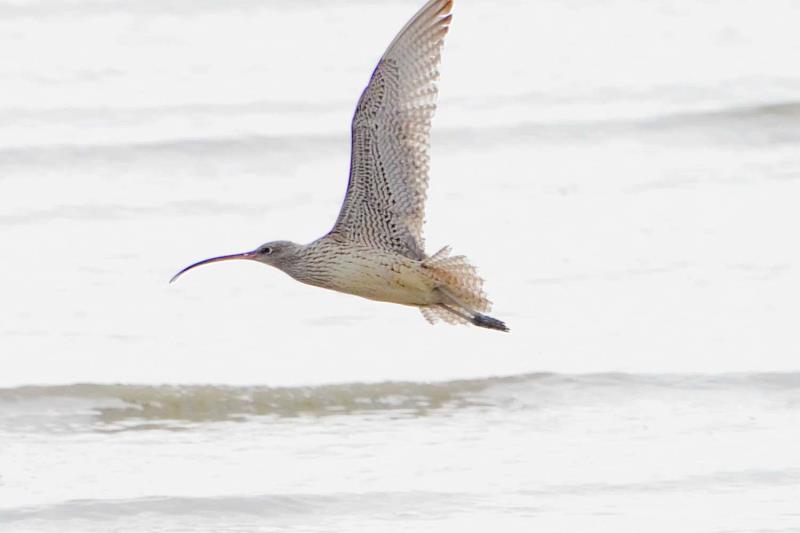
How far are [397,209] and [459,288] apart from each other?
1.33 feet

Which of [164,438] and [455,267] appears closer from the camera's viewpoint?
[455,267]

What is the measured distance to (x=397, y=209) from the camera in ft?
26.3

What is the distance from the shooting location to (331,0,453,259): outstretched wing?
778 centimetres

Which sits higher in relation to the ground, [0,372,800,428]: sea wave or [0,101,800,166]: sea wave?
[0,101,800,166]: sea wave

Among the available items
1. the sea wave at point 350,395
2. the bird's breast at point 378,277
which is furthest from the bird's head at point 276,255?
the sea wave at point 350,395

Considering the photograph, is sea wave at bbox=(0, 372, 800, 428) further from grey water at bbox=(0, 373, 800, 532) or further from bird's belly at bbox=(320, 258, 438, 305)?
bird's belly at bbox=(320, 258, 438, 305)

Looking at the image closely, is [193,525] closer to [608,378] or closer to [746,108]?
[608,378]

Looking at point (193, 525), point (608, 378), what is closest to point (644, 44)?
point (608, 378)

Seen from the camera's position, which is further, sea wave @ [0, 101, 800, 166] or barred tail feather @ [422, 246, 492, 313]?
sea wave @ [0, 101, 800, 166]

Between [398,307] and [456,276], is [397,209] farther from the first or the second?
[398,307]

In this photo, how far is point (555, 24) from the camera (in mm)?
14828

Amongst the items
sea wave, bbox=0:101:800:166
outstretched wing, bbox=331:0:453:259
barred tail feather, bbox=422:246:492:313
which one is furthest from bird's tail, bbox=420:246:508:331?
sea wave, bbox=0:101:800:166

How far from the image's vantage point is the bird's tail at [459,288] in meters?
7.87

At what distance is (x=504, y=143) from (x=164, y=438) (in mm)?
4792
